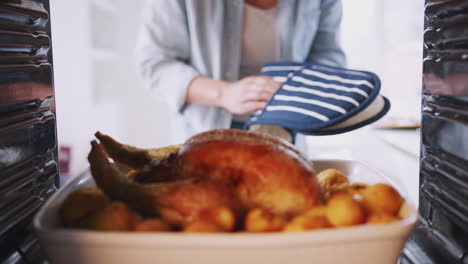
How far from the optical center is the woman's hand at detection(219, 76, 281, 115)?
0.95m

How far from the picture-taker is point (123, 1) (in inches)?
120

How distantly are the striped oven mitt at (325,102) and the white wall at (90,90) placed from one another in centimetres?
158

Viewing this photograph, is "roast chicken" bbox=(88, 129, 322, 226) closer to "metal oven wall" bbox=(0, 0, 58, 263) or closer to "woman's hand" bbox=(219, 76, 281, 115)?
"metal oven wall" bbox=(0, 0, 58, 263)

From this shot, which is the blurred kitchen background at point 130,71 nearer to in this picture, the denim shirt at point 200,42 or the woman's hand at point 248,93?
the denim shirt at point 200,42

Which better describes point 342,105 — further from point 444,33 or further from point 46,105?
point 46,105

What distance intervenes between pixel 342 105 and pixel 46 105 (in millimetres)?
444

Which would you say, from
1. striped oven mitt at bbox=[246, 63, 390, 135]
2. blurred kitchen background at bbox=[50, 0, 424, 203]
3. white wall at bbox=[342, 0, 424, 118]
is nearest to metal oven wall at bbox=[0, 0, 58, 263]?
striped oven mitt at bbox=[246, 63, 390, 135]

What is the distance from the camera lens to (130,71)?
125 inches

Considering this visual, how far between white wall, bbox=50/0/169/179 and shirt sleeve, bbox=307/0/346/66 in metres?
1.30

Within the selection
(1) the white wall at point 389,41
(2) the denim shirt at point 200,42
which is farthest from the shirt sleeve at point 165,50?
(1) the white wall at point 389,41

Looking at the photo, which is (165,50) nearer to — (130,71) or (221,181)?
(221,181)

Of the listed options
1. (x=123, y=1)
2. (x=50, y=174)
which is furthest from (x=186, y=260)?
(x=123, y=1)

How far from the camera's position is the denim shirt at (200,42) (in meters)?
1.22

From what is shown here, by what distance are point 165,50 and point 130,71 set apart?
2.03m
